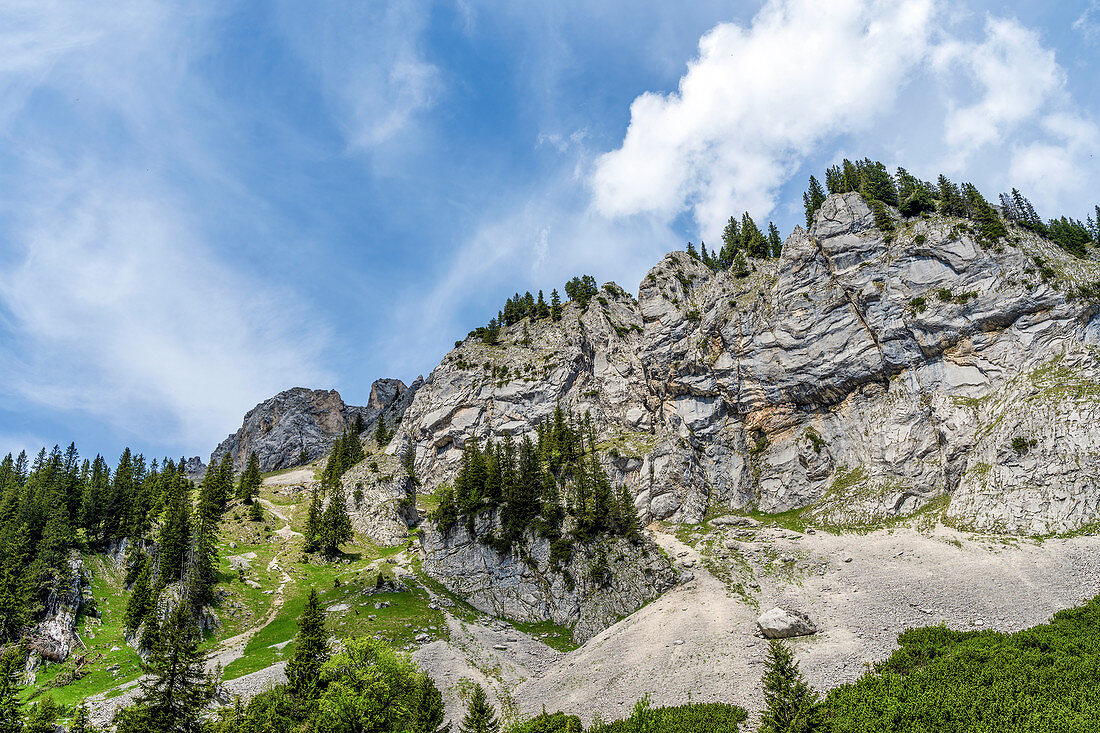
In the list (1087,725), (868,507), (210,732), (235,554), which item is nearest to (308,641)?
(210,732)

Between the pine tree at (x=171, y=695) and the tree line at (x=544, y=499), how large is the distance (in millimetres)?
52548

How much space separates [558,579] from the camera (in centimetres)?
8619

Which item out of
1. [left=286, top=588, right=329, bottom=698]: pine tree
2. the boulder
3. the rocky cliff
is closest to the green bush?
the boulder

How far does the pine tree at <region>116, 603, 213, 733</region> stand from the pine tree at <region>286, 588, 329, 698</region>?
7.58 metres

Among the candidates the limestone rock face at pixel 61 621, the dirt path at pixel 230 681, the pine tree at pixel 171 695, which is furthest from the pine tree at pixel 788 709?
the limestone rock face at pixel 61 621

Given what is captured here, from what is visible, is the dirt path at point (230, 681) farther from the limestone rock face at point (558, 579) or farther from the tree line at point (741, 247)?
the tree line at point (741, 247)

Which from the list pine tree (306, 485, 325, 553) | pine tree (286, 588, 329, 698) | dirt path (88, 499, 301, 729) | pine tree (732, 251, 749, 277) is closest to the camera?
dirt path (88, 499, 301, 729)

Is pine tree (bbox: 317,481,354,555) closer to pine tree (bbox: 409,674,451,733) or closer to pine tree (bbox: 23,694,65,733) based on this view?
pine tree (bbox: 23,694,65,733)

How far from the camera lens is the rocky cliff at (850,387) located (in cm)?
8188

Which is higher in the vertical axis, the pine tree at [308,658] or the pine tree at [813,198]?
the pine tree at [813,198]

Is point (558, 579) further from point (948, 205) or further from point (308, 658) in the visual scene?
point (948, 205)

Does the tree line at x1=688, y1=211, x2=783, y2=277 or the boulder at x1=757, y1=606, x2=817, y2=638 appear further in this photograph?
the tree line at x1=688, y1=211, x2=783, y2=277

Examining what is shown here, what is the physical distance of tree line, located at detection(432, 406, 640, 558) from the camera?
3607 inches

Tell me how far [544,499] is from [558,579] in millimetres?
16239
